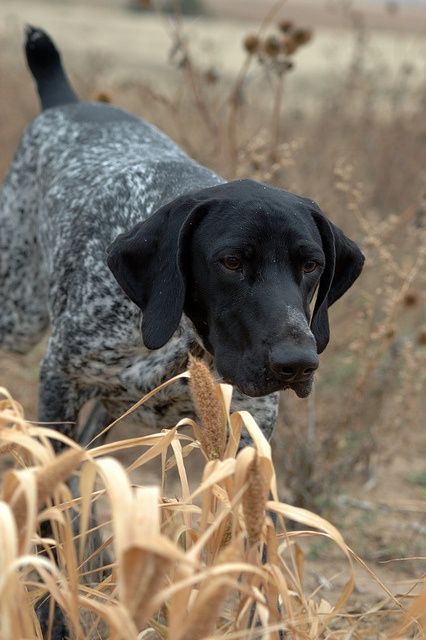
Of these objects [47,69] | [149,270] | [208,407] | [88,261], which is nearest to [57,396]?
[88,261]

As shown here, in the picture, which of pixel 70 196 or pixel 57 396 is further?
pixel 70 196

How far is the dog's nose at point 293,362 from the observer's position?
115 inches

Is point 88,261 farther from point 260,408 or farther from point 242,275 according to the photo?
point 242,275

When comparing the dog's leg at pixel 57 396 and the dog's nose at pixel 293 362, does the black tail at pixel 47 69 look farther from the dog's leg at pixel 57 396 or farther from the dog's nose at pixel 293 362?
the dog's nose at pixel 293 362

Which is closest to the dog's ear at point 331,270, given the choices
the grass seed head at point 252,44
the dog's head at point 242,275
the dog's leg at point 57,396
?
the dog's head at point 242,275

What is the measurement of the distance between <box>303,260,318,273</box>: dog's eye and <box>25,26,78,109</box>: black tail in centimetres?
233

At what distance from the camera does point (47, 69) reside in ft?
17.6

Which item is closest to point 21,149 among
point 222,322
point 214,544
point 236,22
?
point 222,322

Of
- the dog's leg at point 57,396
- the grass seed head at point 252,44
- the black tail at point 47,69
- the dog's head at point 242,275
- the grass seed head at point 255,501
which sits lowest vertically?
the dog's leg at point 57,396

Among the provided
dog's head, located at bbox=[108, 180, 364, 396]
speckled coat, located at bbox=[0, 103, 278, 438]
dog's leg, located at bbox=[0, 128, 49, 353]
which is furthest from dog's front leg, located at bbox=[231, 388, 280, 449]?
dog's leg, located at bbox=[0, 128, 49, 353]

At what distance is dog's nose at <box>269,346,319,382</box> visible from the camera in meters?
2.93

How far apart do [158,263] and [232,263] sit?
312mm

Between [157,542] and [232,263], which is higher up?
[232,263]

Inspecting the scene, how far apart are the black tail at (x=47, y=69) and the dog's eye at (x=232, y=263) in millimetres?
2318
